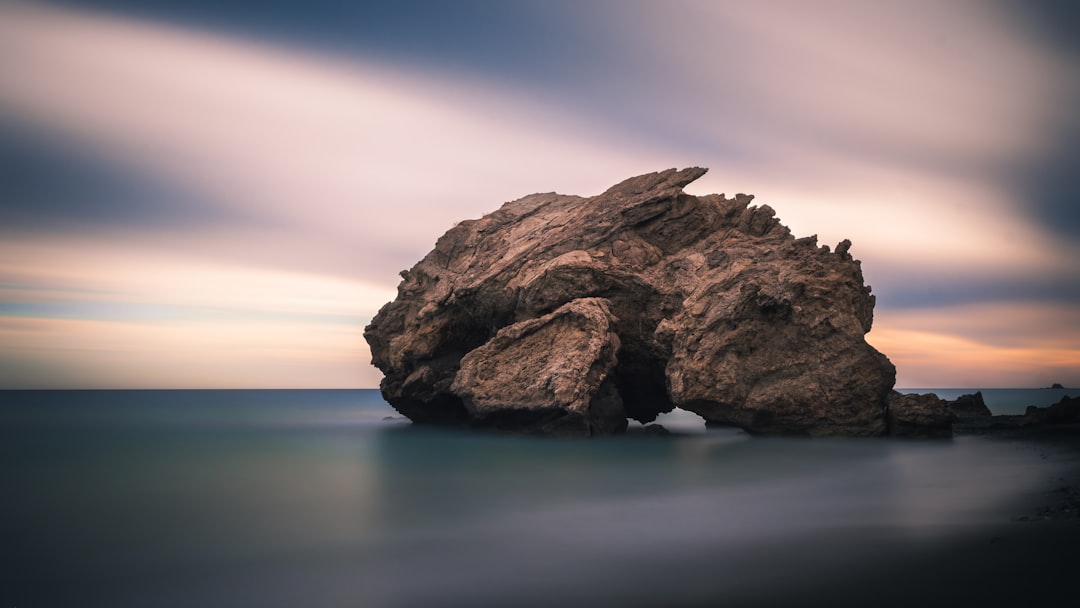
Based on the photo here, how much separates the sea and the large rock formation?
2320mm

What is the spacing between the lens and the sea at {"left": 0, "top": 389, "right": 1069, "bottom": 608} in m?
9.55

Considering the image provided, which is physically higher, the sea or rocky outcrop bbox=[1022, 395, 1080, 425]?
rocky outcrop bbox=[1022, 395, 1080, 425]

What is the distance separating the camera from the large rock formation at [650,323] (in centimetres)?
2672

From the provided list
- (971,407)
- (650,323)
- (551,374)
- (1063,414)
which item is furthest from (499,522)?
(971,407)

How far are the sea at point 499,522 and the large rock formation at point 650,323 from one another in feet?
7.61

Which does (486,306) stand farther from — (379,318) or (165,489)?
(165,489)

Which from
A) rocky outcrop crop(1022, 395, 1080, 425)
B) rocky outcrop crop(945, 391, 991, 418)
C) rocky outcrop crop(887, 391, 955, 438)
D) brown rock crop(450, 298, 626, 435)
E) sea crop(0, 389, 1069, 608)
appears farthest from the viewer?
rocky outcrop crop(945, 391, 991, 418)

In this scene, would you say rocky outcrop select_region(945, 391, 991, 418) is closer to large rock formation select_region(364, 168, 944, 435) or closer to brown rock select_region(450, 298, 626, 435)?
large rock formation select_region(364, 168, 944, 435)

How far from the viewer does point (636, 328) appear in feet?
102

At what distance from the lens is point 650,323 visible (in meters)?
30.7

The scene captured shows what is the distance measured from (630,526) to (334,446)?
20.6 m

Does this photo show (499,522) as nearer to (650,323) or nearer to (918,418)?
(650,323)

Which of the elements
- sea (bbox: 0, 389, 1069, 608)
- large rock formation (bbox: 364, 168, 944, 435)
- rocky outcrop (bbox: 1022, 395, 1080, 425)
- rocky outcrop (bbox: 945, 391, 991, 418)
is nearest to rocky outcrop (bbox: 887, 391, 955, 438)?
large rock formation (bbox: 364, 168, 944, 435)

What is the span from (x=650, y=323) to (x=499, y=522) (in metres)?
17.8
